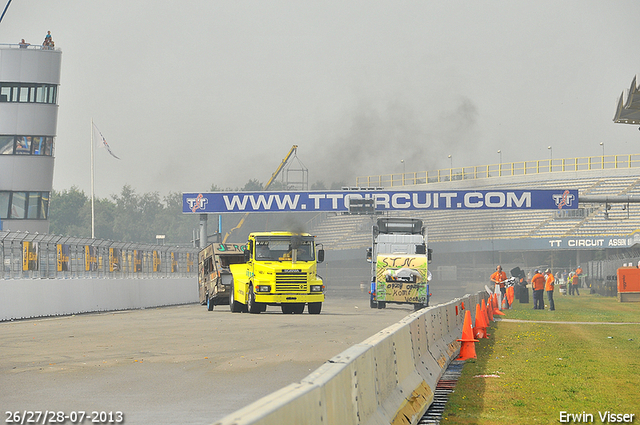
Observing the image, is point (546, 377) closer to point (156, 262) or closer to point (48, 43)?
point (156, 262)

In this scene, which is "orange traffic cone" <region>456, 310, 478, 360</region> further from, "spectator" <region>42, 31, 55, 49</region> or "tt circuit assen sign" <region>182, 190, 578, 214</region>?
"spectator" <region>42, 31, 55, 49</region>

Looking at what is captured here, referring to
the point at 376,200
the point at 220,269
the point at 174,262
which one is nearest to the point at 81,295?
the point at 220,269

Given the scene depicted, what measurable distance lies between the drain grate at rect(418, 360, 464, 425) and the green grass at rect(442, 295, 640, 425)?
4.3 inches

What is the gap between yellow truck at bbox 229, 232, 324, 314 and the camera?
28047 millimetres

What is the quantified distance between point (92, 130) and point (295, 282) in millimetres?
40667

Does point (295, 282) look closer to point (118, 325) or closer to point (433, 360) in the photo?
point (118, 325)

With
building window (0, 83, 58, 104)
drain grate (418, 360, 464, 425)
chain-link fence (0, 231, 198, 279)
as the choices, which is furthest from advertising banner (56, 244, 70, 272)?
building window (0, 83, 58, 104)

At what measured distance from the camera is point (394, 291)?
34.1 m

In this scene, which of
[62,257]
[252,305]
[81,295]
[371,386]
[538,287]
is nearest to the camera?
[371,386]

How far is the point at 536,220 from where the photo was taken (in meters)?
88.2

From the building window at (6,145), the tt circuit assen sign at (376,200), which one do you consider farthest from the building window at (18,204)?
the tt circuit assen sign at (376,200)

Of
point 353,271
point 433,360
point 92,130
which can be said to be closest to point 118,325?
point 433,360

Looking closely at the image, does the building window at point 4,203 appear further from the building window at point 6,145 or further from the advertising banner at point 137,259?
the advertising banner at point 137,259

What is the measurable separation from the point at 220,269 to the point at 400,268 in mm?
7143
